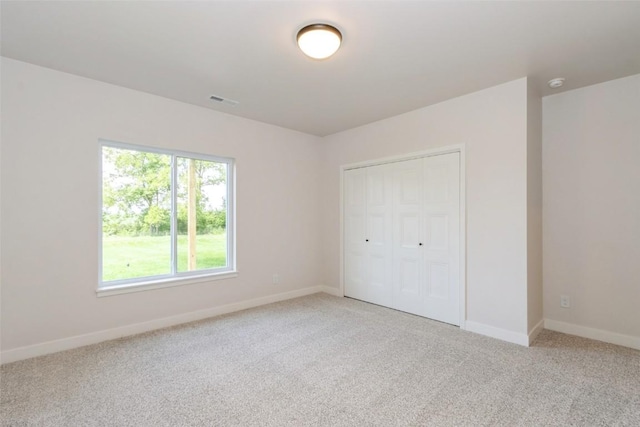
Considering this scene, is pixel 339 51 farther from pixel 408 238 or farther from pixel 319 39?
pixel 408 238

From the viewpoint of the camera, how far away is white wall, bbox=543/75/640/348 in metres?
2.86

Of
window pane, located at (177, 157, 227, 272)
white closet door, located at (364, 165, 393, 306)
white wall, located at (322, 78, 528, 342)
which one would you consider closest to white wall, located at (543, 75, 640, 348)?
white wall, located at (322, 78, 528, 342)

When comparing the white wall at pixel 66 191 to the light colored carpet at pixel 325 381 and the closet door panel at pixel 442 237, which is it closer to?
the light colored carpet at pixel 325 381

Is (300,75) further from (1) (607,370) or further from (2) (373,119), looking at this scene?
(1) (607,370)

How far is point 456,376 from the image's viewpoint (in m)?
2.30

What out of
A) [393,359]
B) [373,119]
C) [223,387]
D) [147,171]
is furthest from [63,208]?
[373,119]

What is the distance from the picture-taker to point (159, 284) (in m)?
3.34

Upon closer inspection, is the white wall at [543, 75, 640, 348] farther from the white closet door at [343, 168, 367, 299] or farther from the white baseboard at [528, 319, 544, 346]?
the white closet door at [343, 168, 367, 299]

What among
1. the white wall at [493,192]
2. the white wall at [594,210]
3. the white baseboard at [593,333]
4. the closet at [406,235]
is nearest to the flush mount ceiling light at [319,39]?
the white wall at [493,192]

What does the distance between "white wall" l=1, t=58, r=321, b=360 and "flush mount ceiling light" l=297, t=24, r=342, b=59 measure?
199 centimetres

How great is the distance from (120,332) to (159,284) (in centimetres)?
56

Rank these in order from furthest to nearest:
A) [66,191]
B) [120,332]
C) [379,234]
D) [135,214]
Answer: [379,234] < [135,214] < [120,332] < [66,191]

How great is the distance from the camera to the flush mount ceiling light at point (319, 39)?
2.12 meters

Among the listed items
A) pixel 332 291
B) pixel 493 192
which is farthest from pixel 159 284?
pixel 493 192
